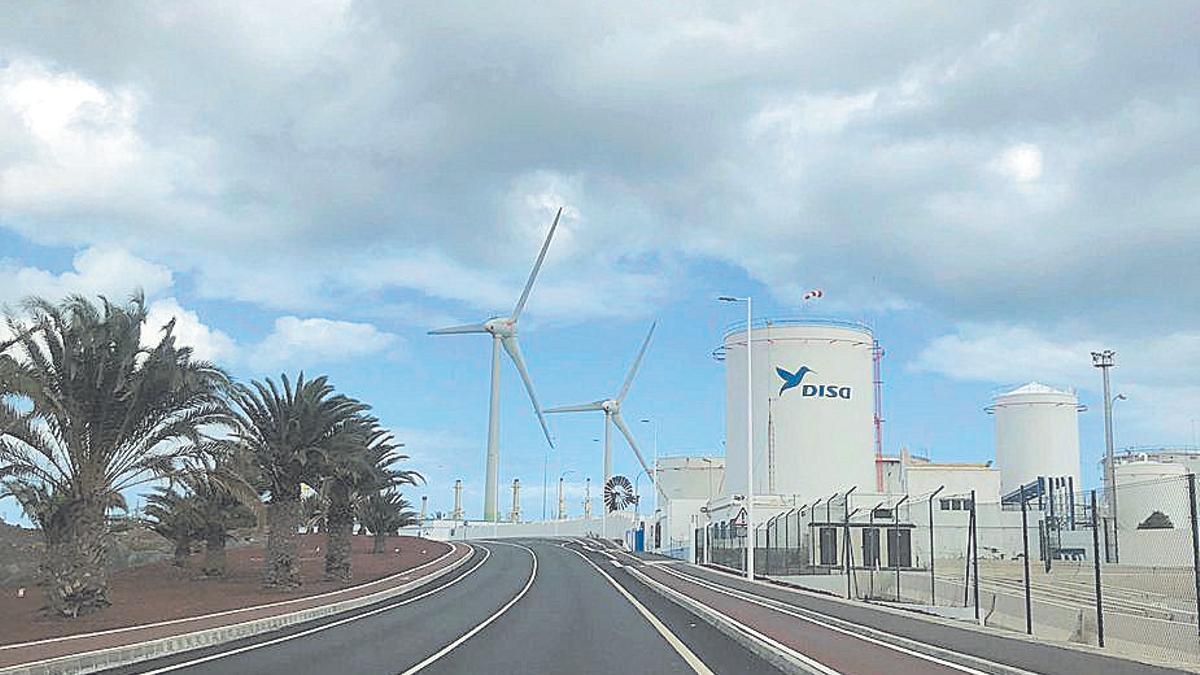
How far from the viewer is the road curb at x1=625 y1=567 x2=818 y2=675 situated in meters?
18.2

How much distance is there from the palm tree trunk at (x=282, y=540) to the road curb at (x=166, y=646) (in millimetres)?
5682

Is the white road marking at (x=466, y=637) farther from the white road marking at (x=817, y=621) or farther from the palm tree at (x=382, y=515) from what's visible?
the palm tree at (x=382, y=515)

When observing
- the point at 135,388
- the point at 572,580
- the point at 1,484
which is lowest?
the point at 572,580

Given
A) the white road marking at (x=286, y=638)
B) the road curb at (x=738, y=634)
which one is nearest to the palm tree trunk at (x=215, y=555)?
the white road marking at (x=286, y=638)

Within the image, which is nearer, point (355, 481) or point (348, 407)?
point (348, 407)

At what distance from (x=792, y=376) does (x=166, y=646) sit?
179 ft

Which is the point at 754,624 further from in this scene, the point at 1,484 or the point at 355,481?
the point at 355,481

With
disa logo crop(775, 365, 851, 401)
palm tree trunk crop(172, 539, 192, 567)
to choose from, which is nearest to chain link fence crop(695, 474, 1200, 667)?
disa logo crop(775, 365, 851, 401)

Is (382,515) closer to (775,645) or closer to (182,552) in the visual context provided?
(182,552)

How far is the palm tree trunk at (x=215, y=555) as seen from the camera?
Answer: 4425 centimetres

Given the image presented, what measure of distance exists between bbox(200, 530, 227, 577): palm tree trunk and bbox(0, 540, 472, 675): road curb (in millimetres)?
11029

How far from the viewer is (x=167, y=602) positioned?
3409cm

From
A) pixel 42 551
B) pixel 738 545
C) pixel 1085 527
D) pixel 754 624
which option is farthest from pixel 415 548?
pixel 754 624

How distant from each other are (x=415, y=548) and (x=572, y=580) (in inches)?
1174
